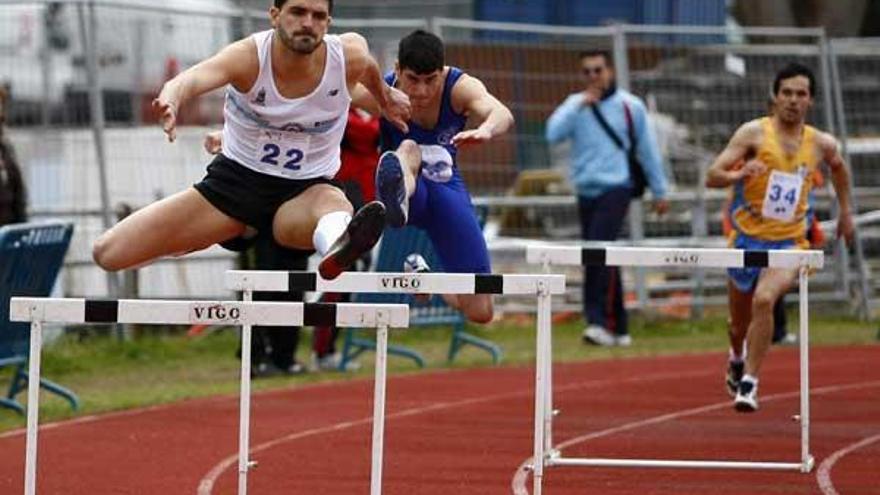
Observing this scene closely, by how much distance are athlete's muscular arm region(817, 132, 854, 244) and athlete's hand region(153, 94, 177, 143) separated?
5.44m

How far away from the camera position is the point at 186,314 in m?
7.76

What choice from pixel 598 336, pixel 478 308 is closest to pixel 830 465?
pixel 478 308

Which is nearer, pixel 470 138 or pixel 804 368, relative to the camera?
pixel 470 138

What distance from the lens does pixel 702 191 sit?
1903cm

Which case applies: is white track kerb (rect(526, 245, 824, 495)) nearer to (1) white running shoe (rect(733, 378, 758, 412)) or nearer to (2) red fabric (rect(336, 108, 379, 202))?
(1) white running shoe (rect(733, 378, 758, 412))

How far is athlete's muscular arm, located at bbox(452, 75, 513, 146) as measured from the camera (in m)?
9.43

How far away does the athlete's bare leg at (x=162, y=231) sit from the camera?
9570mm

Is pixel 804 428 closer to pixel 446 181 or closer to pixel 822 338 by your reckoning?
pixel 446 181

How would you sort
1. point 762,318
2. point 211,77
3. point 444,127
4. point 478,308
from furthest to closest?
point 762,318, point 478,308, point 444,127, point 211,77

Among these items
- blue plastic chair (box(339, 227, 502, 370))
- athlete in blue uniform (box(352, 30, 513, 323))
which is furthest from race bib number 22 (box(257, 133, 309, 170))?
blue plastic chair (box(339, 227, 502, 370))

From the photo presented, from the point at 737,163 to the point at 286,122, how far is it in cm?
413

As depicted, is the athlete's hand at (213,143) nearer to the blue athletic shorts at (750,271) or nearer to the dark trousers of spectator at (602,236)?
the blue athletic shorts at (750,271)

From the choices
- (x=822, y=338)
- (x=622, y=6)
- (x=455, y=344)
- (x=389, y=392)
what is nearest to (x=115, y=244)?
(x=389, y=392)

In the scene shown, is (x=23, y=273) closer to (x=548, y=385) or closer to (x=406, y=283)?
(x=548, y=385)
